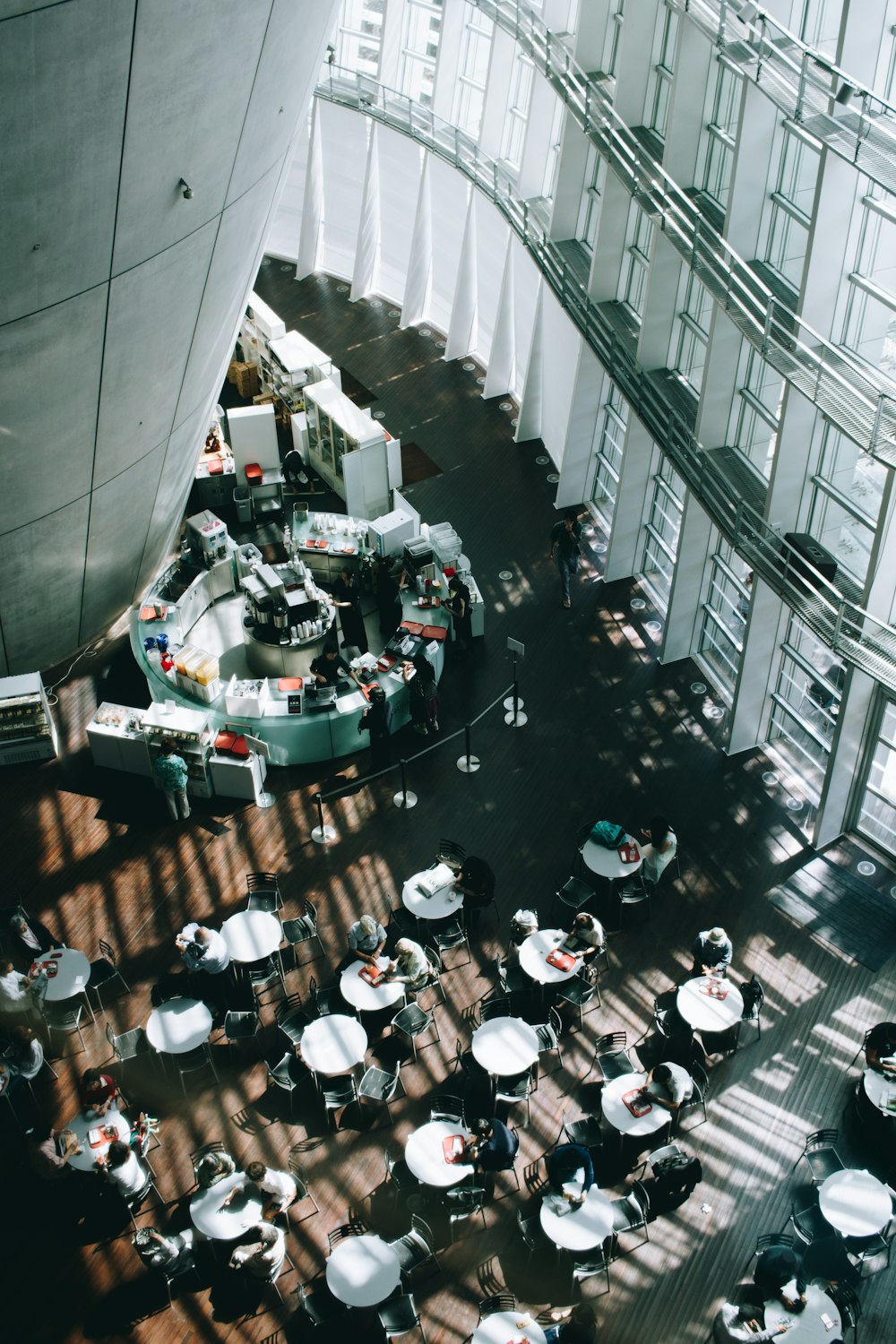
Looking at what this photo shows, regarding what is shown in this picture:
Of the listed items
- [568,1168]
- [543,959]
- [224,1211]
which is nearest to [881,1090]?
[568,1168]

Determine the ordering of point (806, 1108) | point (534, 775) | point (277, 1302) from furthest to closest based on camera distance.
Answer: point (534, 775) < point (806, 1108) < point (277, 1302)

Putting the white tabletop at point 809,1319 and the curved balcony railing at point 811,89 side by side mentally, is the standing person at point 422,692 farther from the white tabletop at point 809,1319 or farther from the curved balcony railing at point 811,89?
the white tabletop at point 809,1319

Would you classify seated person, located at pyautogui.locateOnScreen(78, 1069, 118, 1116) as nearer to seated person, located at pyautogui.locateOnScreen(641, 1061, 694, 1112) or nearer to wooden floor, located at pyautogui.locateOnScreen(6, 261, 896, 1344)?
wooden floor, located at pyautogui.locateOnScreen(6, 261, 896, 1344)

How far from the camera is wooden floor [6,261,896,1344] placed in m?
12.6

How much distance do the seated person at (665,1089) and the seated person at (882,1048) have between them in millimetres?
2030

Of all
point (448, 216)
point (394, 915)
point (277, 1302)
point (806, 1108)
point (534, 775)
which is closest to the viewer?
point (277, 1302)

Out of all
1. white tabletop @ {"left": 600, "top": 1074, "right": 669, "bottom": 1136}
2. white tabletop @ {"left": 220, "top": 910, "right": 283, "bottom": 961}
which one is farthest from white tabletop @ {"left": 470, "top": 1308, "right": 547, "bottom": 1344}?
white tabletop @ {"left": 220, "top": 910, "right": 283, "bottom": 961}

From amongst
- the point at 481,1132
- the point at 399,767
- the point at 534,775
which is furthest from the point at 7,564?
the point at 481,1132

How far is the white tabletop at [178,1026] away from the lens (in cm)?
1401

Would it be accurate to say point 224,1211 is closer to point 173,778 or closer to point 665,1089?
point 665,1089

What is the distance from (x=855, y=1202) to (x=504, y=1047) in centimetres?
383

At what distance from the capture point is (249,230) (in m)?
16.2

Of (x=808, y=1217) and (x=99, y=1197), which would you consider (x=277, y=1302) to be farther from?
(x=808, y=1217)

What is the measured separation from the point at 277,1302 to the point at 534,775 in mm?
7792
